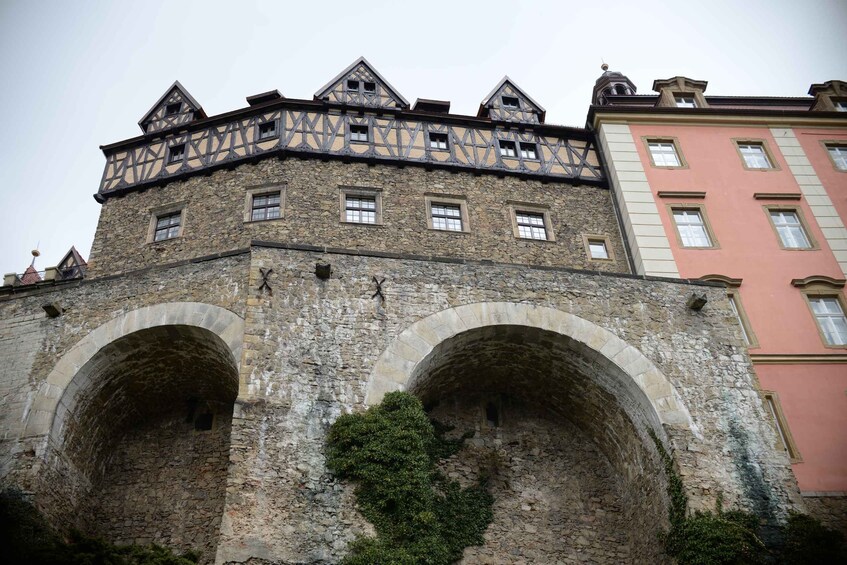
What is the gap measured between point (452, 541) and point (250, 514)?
4.38 metres

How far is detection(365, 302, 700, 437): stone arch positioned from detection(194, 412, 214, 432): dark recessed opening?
4.62 metres

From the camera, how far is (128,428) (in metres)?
15.7

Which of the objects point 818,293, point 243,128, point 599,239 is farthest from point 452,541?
point 243,128

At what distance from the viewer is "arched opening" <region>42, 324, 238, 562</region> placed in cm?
1405

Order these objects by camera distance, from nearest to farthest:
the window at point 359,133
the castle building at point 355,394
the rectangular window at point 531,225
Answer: the castle building at point 355,394 → the rectangular window at point 531,225 → the window at point 359,133

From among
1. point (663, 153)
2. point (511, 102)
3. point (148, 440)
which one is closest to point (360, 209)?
point (511, 102)

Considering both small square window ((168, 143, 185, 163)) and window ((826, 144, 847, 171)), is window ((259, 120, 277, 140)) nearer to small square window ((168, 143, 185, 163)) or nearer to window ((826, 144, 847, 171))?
small square window ((168, 143, 185, 163))

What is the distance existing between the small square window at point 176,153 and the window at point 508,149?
9447mm

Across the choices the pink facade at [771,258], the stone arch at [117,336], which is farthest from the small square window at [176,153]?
the pink facade at [771,258]

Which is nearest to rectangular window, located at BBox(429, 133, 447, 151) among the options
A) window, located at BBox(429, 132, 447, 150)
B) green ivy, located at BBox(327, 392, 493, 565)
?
window, located at BBox(429, 132, 447, 150)

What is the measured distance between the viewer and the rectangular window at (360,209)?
19.5 meters

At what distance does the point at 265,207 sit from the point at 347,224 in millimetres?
2335

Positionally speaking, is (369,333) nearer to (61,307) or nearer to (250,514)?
(250,514)

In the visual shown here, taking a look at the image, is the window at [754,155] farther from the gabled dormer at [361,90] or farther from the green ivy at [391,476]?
the green ivy at [391,476]
